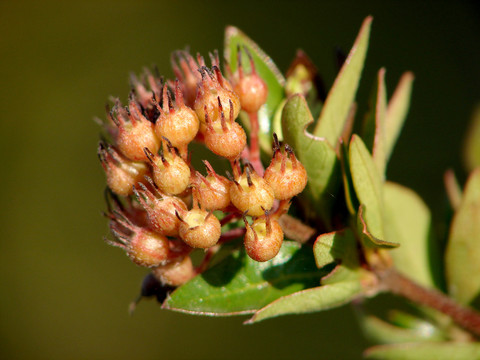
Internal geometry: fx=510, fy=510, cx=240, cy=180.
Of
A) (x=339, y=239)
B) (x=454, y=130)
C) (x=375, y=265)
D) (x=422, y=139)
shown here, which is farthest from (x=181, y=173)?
(x=454, y=130)

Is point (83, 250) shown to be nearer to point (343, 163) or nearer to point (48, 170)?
point (48, 170)

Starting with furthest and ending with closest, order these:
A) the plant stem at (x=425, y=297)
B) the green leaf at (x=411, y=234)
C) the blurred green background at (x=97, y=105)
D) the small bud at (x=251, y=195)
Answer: the blurred green background at (x=97, y=105) → the green leaf at (x=411, y=234) → the plant stem at (x=425, y=297) → the small bud at (x=251, y=195)

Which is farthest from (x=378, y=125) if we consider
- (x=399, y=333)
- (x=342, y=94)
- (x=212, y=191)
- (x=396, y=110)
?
(x=399, y=333)

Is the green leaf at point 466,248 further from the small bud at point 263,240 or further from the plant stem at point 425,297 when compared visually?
the small bud at point 263,240

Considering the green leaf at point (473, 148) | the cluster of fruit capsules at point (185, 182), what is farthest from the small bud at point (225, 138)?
the green leaf at point (473, 148)

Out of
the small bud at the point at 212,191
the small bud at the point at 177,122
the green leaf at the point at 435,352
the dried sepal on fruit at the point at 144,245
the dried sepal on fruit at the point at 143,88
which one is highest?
the dried sepal on fruit at the point at 143,88

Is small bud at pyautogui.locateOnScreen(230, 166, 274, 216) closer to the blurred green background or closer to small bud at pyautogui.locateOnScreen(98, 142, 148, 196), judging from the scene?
small bud at pyautogui.locateOnScreen(98, 142, 148, 196)

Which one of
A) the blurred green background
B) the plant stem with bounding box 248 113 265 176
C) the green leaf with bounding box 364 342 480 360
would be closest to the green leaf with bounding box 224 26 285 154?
the plant stem with bounding box 248 113 265 176
